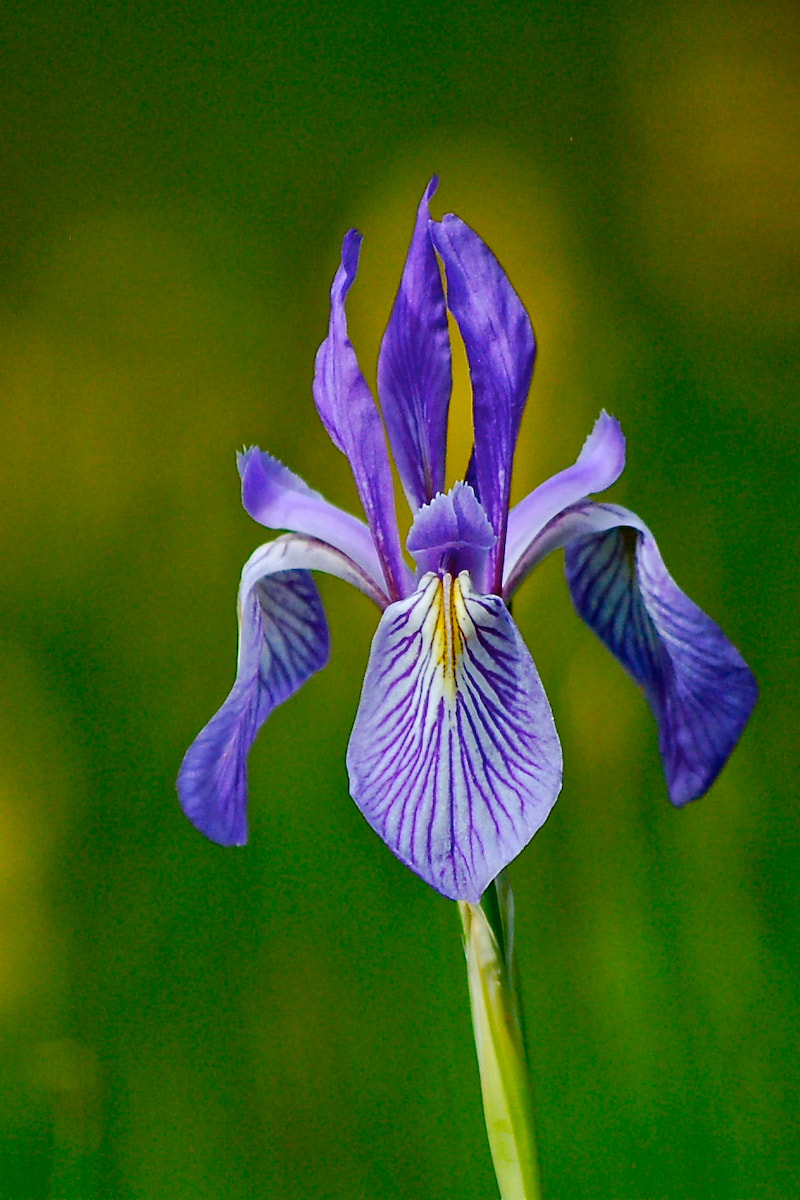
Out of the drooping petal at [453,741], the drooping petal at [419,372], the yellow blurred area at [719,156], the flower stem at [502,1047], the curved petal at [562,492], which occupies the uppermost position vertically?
the yellow blurred area at [719,156]

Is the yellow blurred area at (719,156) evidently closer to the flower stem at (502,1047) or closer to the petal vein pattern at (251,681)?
the petal vein pattern at (251,681)

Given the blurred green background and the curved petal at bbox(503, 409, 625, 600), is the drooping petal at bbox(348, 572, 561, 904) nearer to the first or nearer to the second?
the curved petal at bbox(503, 409, 625, 600)

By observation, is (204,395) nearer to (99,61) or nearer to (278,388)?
(278,388)

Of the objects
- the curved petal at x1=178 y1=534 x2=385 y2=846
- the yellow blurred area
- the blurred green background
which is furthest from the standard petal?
Result: the yellow blurred area

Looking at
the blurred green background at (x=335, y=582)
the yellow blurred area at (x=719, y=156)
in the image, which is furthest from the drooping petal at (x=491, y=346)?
the yellow blurred area at (x=719, y=156)

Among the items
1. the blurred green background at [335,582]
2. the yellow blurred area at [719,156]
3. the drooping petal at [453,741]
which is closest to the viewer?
the drooping petal at [453,741]

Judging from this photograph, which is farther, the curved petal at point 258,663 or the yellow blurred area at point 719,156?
the yellow blurred area at point 719,156

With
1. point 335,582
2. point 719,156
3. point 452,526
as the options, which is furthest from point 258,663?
point 719,156
